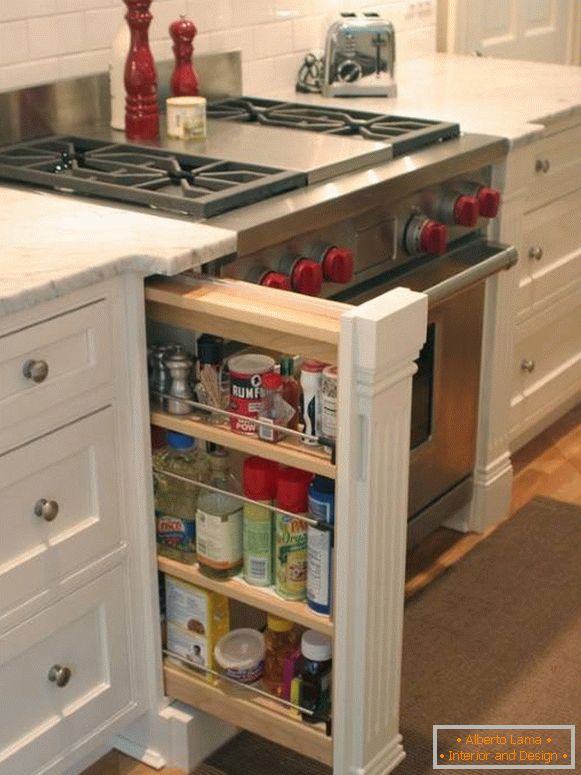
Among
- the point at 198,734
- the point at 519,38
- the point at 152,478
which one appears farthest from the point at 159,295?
the point at 519,38

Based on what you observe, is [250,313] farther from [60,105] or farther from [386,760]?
[60,105]

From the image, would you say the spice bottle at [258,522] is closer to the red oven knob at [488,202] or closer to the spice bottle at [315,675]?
the spice bottle at [315,675]

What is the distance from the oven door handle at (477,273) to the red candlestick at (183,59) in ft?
2.27

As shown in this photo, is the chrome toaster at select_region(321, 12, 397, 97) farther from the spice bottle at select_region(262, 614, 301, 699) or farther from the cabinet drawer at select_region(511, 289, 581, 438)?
the spice bottle at select_region(262, 614, 301, 699)

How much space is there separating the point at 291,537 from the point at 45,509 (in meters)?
0.37

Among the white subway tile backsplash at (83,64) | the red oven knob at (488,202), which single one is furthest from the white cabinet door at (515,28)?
the white subway tile backsplash at (83,64)

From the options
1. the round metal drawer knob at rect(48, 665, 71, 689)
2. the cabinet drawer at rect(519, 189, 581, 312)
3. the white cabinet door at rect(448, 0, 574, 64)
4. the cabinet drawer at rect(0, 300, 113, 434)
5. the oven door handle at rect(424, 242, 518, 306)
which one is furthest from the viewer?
the white cabinet door at rect(448, 0, 574, 64)

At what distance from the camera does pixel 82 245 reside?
1.86 meters

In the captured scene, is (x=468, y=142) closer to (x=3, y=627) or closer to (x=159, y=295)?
(x=159, y=295)

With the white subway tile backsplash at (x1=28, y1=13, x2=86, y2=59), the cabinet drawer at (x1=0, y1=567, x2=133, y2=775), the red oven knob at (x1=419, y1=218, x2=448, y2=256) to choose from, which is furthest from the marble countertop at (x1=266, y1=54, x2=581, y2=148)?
the cabinet drawer at (x1=0, y1=567, x2=133, y2=775)

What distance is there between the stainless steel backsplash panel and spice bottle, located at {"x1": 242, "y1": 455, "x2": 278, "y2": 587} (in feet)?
3.05

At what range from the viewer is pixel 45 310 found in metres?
1.72

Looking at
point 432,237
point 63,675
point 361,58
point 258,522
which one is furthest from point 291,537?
point 361,58

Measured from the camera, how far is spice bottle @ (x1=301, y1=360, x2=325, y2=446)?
1817 mm
